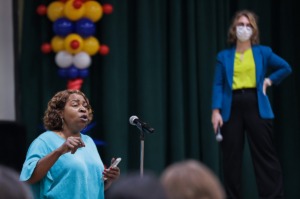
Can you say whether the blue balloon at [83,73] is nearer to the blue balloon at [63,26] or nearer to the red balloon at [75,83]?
the red balloon at [75,83]

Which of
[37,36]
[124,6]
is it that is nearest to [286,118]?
[124,6]

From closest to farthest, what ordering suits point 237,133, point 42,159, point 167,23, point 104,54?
point 42,159 < point 237,133 < point 104,54 < point 167,23

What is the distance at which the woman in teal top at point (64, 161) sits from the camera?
126 inches

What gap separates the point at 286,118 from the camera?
6.04m

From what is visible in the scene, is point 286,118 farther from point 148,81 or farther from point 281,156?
point 148,81

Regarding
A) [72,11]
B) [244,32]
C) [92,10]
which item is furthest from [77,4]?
[244,32]

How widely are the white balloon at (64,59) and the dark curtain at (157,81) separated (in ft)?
1.01

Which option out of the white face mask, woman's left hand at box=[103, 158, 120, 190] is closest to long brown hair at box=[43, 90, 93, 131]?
woman's left hand at box=[103, 158, 120, 190]

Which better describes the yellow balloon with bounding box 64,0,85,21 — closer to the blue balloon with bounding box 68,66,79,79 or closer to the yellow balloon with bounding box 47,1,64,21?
the yellow balloon with bounding box 47,1,64,21

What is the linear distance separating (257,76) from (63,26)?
159 centimetres

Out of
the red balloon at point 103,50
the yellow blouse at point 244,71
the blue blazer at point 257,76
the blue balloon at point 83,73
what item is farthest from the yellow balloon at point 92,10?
the yellow blouse at point 244,71

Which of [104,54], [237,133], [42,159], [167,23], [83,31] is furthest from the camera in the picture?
[167,23]

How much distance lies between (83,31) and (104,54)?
408 millimetres

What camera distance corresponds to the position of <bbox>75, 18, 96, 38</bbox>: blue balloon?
16.9 feet
